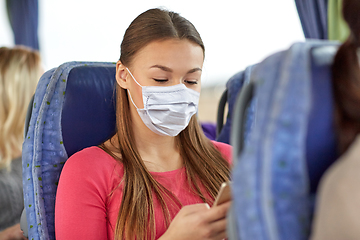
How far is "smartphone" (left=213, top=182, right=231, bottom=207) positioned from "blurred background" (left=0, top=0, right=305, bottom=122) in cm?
75

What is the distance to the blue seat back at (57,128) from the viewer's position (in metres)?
1.25

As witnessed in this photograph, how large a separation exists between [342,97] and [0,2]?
17.5 ft

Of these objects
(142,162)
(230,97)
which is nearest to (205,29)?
(230,97)

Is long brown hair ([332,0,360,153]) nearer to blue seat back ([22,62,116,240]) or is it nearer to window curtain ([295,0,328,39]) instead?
blue seat back ([22,62,116,240])

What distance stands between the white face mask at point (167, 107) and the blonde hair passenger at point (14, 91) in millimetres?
1040

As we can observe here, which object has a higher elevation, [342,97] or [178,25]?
[178,25]

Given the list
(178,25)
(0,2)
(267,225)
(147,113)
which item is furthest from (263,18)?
(0,2)

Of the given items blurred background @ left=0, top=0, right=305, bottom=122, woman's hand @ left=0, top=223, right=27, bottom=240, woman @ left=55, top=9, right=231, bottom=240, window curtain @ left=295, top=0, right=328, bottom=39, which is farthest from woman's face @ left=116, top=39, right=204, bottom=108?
woman's hand @ left=0, top=223, right=27, bottom=240

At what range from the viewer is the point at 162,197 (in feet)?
3.91

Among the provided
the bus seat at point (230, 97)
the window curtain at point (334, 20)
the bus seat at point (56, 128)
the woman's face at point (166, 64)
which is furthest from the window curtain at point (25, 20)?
the window curtain at point (334, 20)

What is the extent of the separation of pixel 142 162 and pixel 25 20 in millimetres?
4200

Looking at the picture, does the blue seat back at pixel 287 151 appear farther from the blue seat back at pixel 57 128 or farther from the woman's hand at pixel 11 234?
the woman's hand at pixel 11 234

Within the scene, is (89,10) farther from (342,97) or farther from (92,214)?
(342,97)

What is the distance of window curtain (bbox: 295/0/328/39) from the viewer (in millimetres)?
1942
